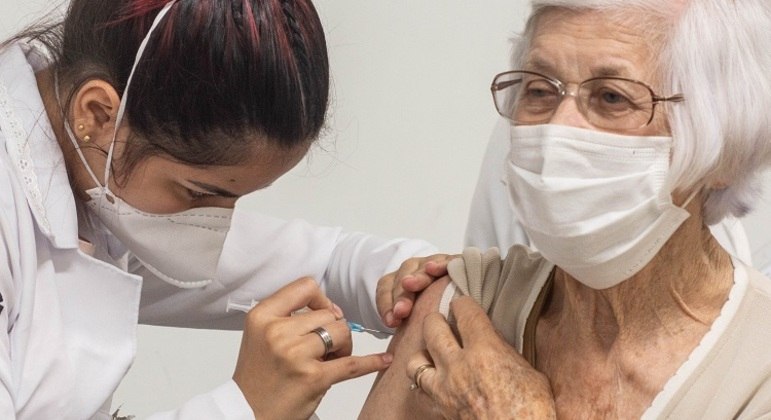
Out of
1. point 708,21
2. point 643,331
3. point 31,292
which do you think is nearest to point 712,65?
point 708,21

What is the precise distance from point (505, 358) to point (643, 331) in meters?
0.20

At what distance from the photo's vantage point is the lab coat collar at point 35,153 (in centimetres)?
175

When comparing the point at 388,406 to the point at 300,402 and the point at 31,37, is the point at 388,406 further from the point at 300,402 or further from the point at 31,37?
the point at 31,37

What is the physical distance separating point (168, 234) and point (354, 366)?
380 millimetres

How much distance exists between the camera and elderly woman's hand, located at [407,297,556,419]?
60.5 inches

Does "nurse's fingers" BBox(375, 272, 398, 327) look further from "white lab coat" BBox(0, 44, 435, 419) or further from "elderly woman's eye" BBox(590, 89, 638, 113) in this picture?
"elderly woman's eye" BBox(590, 89, 638, 113)

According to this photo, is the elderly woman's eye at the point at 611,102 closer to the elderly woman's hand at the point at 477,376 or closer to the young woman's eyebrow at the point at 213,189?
the elderly woman's hand at the point at 477,376

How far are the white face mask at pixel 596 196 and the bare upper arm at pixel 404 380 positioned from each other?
0.31 metres

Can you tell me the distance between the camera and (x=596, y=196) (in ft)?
4.83

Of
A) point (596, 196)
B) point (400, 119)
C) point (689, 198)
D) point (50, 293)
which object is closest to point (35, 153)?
point (50, 293)

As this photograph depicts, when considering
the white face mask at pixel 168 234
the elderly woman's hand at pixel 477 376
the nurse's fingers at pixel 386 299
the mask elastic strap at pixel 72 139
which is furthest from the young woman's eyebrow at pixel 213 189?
the elderly woman's hand at pixel 477 376

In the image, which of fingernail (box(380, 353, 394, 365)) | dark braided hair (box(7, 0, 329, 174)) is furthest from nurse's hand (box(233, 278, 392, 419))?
dark braided hair (box(7, 0, 329, 174))

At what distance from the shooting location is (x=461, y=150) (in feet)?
10.5

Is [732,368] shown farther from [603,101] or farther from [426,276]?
[426,276]
